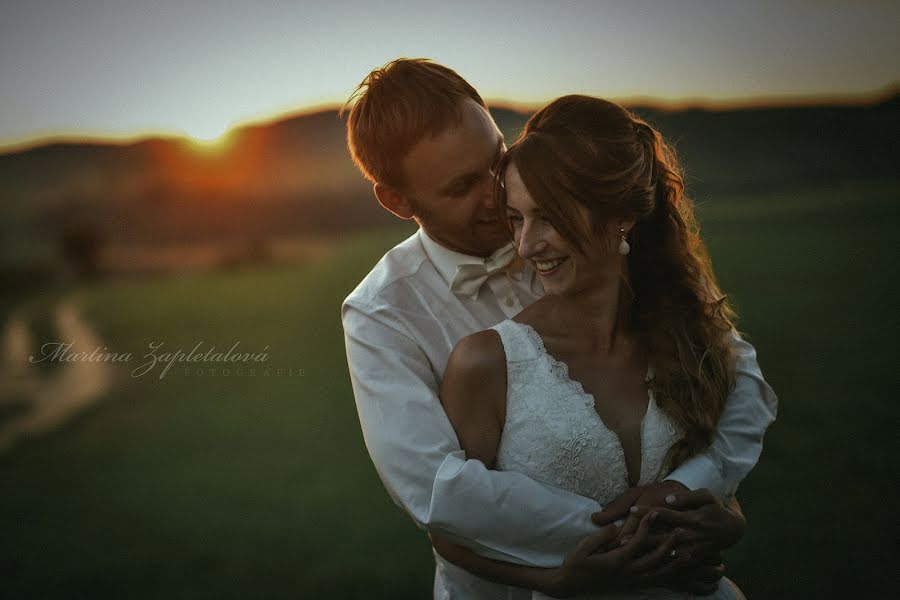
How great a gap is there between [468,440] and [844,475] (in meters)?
4.42

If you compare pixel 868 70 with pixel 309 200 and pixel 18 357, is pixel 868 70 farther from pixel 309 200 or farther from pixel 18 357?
pixel 18 357

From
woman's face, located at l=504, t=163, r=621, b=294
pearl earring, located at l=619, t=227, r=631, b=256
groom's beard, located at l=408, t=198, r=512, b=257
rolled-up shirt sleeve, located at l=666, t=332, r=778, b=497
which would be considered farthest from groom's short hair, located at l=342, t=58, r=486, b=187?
rolled-up shirt sleeve, located at l=666, t=332, r=778, b=497

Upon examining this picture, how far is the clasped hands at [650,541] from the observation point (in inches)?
62.4

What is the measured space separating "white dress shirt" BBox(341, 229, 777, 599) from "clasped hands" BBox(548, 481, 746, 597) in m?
0.05

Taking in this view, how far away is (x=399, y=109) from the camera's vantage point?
2.15 m

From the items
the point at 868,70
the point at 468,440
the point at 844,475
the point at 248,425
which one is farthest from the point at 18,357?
the point at 868,70

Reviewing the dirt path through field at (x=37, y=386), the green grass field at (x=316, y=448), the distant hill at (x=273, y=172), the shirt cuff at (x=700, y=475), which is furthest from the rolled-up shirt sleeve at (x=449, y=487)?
the dirt path through field at (x=37, y=386)

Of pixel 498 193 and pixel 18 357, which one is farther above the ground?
pixel 498 193

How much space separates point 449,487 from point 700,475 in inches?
23.6

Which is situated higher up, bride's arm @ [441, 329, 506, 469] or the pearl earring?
the pearl earring

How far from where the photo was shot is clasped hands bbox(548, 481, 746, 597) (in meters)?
1.59

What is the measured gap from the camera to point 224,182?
7477 mm
